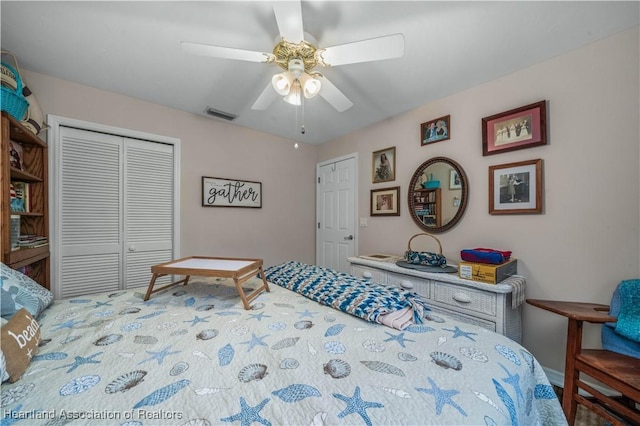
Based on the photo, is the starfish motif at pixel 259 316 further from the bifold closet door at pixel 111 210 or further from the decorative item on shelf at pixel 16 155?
the decorative item on shelf at pixel 16 155

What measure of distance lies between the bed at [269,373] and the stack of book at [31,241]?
0.86 metres

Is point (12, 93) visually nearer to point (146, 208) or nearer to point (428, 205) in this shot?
point (146, 208)

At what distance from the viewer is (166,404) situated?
2.19 feet

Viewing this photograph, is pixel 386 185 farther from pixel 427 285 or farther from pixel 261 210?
pixel 261 210

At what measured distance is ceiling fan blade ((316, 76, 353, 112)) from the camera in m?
1.74

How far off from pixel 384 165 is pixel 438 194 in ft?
2.48

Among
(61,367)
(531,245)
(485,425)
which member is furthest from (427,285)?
(61,367)

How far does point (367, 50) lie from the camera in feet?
4.44

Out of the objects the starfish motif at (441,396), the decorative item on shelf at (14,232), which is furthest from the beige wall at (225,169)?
the starfish motif at (441,396)

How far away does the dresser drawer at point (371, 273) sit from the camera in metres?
2.33

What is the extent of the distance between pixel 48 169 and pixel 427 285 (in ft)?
Answer: 11.0

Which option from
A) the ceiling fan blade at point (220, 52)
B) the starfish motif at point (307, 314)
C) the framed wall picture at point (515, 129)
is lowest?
the starfish motif at point (307, 314)

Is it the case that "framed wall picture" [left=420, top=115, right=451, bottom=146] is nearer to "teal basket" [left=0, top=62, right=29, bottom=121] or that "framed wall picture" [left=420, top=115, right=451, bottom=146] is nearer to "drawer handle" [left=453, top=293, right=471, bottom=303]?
"drawer handle" [left=453, top=293, right=471, bottom=303]

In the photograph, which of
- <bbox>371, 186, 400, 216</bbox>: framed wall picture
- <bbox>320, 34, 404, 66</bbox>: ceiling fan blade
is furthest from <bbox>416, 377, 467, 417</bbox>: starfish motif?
<bbox>371, 186, 400, 216</bbox>: framed wall picture
